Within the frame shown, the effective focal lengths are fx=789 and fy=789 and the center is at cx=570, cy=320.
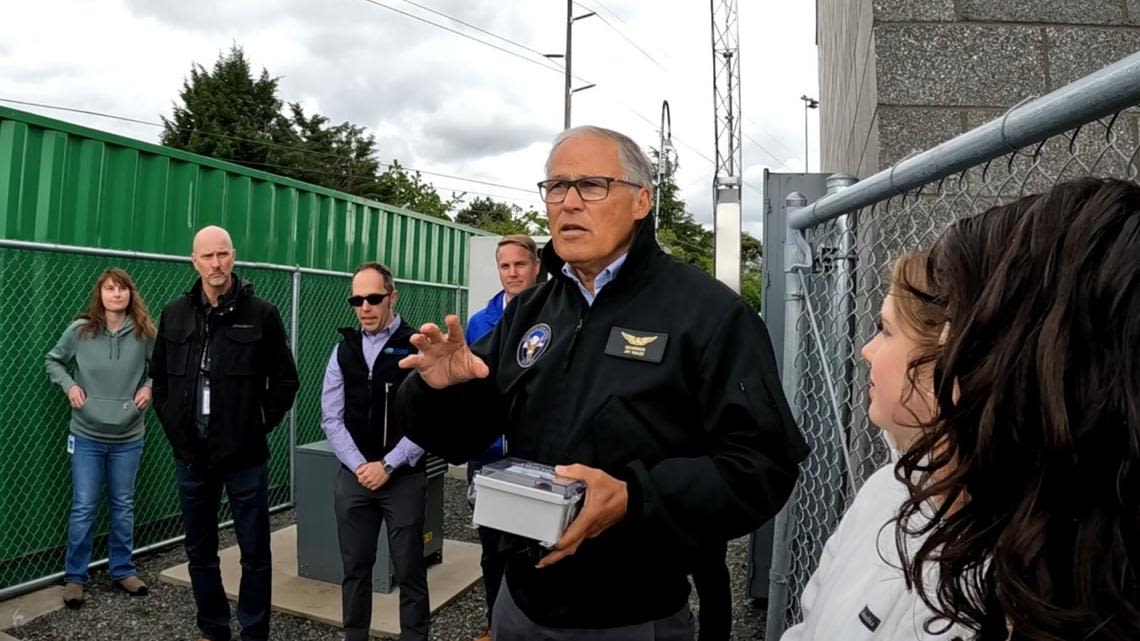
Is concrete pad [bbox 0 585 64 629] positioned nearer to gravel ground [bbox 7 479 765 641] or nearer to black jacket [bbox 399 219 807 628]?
gravel ground [bbox 7 479 765 641]

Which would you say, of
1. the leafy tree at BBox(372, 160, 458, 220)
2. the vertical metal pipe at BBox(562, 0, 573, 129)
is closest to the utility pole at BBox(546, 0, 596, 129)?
the vertical metal pipe at BBox(562, 0, 573, 129)

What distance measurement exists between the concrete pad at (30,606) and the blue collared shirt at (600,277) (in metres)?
4.35

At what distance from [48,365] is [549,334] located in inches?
168

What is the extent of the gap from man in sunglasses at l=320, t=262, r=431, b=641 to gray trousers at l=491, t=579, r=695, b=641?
6.05 feet

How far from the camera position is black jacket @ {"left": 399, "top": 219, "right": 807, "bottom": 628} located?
1.84m

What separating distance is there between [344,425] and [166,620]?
1782mm

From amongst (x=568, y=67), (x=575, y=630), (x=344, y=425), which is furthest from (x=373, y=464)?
(x=568, y=67)

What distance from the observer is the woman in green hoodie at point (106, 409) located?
195 inches

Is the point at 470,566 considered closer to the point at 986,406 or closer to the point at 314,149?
the point at 986,406

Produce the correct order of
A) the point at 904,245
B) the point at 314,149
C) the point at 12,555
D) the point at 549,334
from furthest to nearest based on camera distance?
the point at 314,149 < the point at 12,555 < the point at 904,245 < the point at 549,334

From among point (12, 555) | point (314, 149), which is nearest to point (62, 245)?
point (12, 555)

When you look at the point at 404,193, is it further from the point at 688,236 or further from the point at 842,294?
the point at 842,294

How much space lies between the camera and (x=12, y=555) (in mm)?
4871

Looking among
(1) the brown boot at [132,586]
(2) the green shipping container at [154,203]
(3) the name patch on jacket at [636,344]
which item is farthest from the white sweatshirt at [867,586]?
(2) the green shipping container at [154,203]
